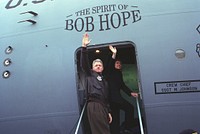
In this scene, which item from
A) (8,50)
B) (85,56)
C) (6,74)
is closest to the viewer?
(85,56)

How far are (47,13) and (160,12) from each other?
2072mm

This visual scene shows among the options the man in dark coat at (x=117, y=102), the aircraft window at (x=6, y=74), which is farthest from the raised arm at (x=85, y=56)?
the aircraft window at (x=6, y=74)

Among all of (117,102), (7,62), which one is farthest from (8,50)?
(117,102)

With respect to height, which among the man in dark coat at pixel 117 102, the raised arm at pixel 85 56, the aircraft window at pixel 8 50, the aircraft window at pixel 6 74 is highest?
the aircraft window at pixel 8 50

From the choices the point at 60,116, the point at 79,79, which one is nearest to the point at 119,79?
the point at 79,79

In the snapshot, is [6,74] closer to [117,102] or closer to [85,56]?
[85,56]

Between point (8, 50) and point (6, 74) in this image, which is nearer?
point (6, 74)

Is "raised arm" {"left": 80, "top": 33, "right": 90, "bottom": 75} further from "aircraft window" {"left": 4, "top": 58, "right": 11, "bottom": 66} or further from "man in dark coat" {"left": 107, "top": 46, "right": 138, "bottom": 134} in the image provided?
"aircraft window" {"left": 4, "top": 58, "right": 11, "bottom": 66}

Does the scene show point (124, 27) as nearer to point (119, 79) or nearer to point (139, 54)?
point (139, 54)

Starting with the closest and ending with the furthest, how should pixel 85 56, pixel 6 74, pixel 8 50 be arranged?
pixel 85 56 → pixel 6 74 → pixel 8 50

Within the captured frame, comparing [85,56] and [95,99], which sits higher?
[85,56]

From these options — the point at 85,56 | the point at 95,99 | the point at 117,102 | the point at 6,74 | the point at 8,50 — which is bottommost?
the point at 117,102

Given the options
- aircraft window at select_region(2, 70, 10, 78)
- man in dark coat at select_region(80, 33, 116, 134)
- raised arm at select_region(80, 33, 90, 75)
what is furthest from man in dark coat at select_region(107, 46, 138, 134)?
aircraft window at select_region(2, 70, 10, 78)

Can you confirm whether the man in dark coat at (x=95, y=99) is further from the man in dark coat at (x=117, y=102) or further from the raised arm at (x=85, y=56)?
the man in dark coat at (x=117, y=102)
